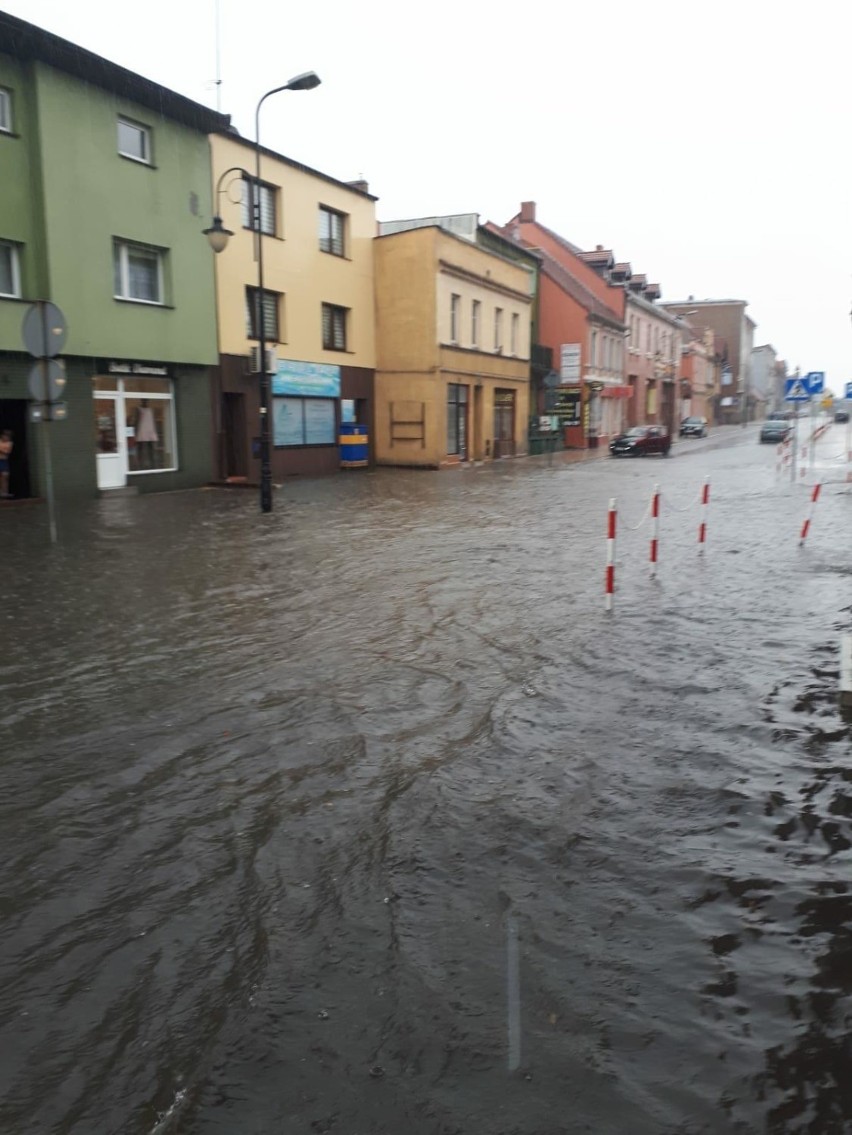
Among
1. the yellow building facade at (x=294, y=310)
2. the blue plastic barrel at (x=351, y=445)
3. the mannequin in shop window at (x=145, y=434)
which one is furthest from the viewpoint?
the blue plastic barrel at (x=351, y=445)

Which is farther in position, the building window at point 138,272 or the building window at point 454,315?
the building window at point 454,315

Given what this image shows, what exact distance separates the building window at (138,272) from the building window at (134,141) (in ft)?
6.48

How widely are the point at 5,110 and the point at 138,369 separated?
588cm

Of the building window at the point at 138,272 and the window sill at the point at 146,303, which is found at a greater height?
the building window at the point at 138,272

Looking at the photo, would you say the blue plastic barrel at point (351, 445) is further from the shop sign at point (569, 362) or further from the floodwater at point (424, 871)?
the floodwater at point (424, 871)

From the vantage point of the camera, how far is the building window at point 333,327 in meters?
30.8

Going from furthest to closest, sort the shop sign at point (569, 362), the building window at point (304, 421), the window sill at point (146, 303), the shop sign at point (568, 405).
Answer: the shop sign at point (568, 405) → the shop sign at point (569, 362) → the building window at point (304, 421) → the window sill at point (146, 303)

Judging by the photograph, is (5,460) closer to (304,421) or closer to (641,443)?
(304,421)

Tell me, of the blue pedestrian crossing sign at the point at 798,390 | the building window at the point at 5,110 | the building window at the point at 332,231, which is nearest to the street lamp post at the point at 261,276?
the building window at the point at 5,110

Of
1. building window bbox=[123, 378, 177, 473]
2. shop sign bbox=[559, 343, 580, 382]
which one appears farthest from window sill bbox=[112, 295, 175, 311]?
shop sign bbox=[559, 343, 580, 382]

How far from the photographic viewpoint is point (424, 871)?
397 cm

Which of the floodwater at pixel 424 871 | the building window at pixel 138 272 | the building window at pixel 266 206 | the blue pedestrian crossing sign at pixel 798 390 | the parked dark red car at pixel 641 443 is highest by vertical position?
the building window at pixel 266 206

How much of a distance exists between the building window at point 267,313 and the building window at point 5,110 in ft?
26.4

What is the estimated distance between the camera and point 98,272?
20703mm
